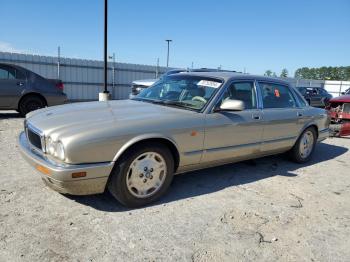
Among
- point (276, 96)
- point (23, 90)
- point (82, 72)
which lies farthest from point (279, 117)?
point (82, 72)

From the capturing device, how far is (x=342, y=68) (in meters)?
71.2

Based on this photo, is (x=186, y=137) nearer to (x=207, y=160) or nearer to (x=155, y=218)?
Answer: (x=207, y=160)

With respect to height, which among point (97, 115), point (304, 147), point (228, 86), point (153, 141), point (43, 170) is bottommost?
point (304, 147)

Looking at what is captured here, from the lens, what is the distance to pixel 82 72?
1659 centimetres

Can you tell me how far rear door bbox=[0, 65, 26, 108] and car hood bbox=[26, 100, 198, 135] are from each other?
5.53 m

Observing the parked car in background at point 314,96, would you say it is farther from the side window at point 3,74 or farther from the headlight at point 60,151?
the headlight at point 60,151

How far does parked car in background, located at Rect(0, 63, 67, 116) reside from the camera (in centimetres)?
893

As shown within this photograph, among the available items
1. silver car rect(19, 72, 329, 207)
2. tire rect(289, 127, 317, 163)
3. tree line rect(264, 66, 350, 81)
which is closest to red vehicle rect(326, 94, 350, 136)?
tire rect(289, 127, 317, 163)

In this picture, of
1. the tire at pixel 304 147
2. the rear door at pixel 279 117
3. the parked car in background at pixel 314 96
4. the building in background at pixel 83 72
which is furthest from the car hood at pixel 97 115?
the parked car in background at pixel 314 96

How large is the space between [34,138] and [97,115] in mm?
711

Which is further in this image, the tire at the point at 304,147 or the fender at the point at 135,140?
the tire at the point at 304,147

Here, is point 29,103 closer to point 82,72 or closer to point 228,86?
point 228,86

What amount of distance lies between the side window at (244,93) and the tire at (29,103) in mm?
6735

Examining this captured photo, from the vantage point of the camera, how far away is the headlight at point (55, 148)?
10.3 ft
